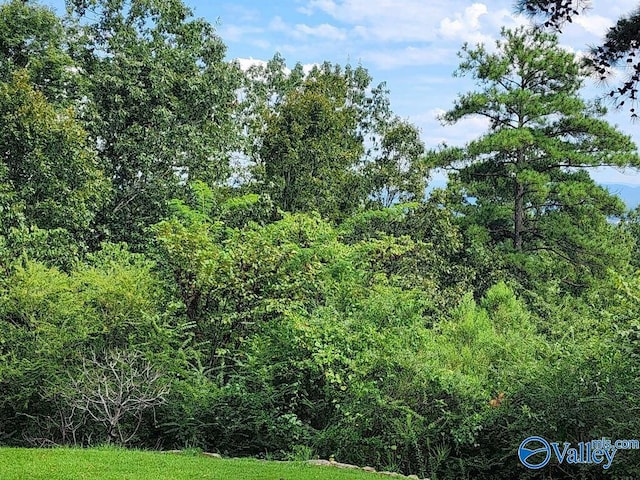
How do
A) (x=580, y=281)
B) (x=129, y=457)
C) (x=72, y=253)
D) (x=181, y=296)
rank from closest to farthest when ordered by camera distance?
1. (x=129, y=457)
2. (x=181, y=296)
3. (x=72, y=253)
4. (x=580, y=281)

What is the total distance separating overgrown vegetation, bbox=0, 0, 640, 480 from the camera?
648cm

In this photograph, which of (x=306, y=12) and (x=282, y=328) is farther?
(x=306, y=12)

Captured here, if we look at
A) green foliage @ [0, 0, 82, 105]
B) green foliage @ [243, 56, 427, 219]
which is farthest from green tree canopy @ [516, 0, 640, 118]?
green foliage @ [243, 56, 427, 219]

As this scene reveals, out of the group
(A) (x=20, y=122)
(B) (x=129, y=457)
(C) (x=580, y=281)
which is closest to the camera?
(B) (x=129, y=457)

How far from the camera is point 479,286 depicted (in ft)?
49.2

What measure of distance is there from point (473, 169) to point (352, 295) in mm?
9980

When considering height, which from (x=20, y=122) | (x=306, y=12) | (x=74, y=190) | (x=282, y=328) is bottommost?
(x=282, y=328)

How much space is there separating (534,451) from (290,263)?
333cm

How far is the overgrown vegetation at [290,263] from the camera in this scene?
21.2ft

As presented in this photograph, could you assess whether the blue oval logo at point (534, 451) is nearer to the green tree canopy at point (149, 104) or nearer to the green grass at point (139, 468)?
the green grass at point (139, 468)

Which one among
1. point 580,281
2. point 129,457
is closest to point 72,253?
point 129,457

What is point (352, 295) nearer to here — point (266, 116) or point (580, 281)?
point (266, 116)

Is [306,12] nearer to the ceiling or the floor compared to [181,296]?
nearer to the ceiling

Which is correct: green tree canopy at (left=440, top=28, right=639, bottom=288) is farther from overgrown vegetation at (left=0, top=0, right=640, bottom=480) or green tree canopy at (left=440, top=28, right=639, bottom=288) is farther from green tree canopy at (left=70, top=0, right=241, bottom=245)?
green tree canopy at (left=70, top=0, right=241, bottom=245)
